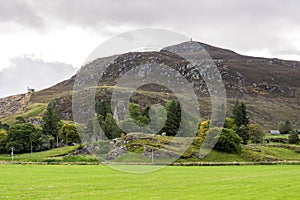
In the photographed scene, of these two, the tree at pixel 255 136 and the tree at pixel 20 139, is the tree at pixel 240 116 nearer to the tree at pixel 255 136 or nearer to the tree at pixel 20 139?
the tree at pixel 255 136

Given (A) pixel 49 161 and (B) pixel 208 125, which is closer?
(A) pixel 49 161

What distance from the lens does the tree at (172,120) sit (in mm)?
110312

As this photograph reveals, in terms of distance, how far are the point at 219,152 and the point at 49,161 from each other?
3598cm

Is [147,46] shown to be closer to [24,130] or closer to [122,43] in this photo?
[122,43]

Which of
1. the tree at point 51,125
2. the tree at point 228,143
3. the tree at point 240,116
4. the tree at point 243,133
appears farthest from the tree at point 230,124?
the tree at point 51,125

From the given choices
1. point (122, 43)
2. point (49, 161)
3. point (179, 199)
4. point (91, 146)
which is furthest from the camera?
point (91, 146)

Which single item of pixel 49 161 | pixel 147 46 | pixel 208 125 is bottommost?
pixel 49 161

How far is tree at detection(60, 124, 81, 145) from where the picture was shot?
11775 centimetres

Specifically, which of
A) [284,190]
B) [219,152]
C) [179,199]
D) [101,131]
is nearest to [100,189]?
[179,199]

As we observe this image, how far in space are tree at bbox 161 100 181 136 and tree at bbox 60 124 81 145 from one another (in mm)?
26493

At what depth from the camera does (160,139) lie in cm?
9488

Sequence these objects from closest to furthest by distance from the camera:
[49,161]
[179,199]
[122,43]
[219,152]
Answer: [179,199] → [122,43] → [49,161] → [219,152]

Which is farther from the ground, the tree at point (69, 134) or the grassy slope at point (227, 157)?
the tree at point (69, 134)

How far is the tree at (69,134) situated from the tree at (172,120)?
26.5m
